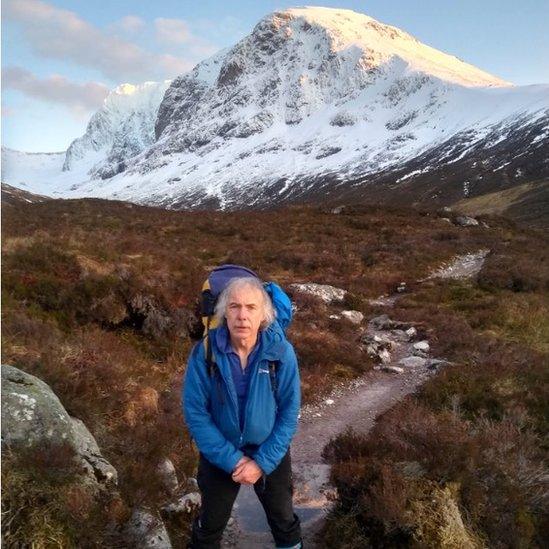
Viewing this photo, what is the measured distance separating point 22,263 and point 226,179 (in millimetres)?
155251

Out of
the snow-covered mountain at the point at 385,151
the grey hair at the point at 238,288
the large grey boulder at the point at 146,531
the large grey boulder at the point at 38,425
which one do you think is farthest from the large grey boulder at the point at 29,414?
the snow-covered mountain at the point at 385,151

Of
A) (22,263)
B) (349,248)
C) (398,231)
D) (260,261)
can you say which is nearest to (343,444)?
(22,263)

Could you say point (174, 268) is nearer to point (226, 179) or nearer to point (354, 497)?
point (354, 497)

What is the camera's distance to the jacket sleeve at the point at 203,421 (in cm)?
358

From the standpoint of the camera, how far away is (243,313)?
11.6 feet

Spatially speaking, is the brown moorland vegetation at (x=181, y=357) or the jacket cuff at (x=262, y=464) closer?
the jacket cuff at (x=262, y=464)

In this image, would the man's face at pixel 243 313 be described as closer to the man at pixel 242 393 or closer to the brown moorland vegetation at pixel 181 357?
the man at pixel 242 393

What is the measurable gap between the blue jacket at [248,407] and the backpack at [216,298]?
45 mm

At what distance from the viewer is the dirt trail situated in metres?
5.08

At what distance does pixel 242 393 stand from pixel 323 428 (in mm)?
4702

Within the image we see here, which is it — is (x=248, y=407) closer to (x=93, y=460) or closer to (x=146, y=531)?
(x=146, y=531)

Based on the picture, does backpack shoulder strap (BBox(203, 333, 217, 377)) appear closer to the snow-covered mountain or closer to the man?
the man

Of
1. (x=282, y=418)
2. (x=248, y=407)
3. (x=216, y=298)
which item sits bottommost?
(x=282, y=418)

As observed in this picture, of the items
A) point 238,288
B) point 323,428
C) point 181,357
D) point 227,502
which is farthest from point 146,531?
point 181,357
